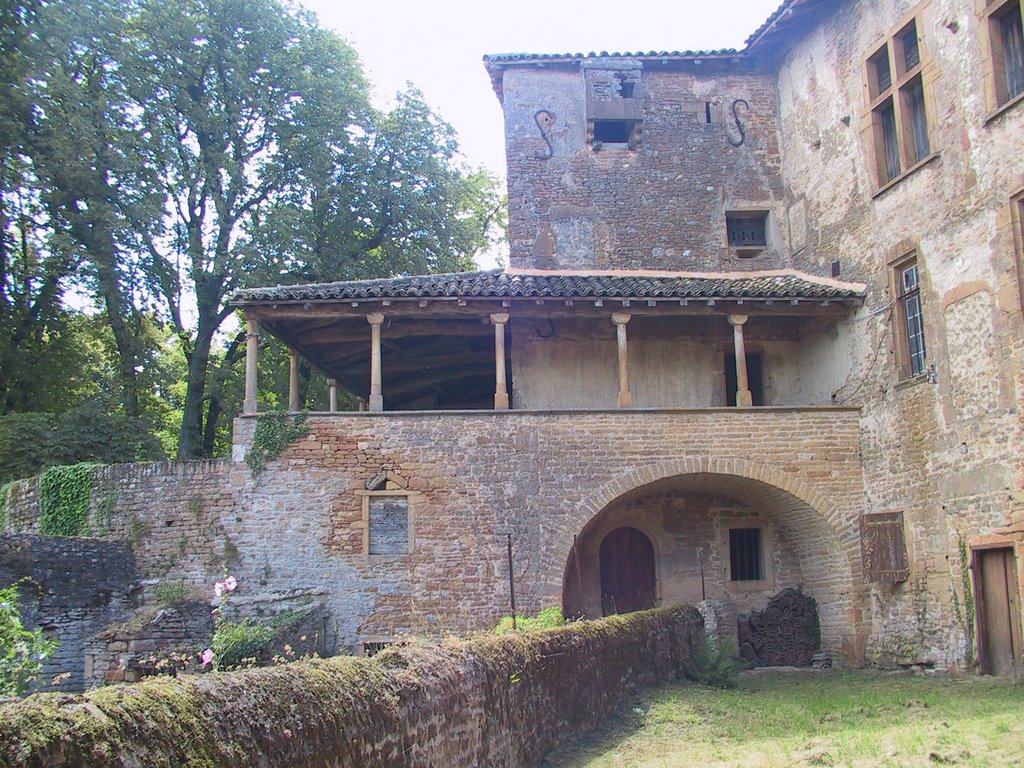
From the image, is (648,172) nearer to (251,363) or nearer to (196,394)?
(251,363)

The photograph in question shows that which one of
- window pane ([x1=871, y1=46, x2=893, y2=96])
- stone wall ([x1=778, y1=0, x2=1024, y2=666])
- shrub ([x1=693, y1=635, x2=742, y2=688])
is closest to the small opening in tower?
stone wall ([x1=778, y1=0, x2=1024, y2=666])

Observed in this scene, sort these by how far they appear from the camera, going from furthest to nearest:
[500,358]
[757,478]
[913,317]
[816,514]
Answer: [500,358], [816,514], [757,478], [913,317]

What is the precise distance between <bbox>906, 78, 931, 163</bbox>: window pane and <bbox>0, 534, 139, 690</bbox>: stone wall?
48.4 feet

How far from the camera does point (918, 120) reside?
54.6 feet

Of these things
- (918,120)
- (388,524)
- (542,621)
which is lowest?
(542,621)

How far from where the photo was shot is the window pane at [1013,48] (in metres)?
14.1

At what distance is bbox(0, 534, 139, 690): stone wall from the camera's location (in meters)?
16.0

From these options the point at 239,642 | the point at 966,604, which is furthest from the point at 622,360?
the point at 239,642

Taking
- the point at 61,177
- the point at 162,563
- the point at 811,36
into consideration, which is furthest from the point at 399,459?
the point at 61,177

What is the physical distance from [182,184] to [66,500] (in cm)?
1181

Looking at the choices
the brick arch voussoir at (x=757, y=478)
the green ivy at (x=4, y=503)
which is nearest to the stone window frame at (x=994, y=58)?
the brick arch voussoir at (x=757, y=478)

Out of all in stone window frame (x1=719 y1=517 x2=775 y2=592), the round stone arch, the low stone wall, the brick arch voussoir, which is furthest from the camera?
stone window frame (x1=719 y1=517 x2=775 y2=592)

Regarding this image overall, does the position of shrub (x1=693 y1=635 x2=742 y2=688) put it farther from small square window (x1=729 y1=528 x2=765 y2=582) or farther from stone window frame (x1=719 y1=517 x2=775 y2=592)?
small square window (x1=729 y1=528 x2=765 y2=582)

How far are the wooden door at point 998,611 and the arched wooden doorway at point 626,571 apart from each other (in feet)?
20.8
